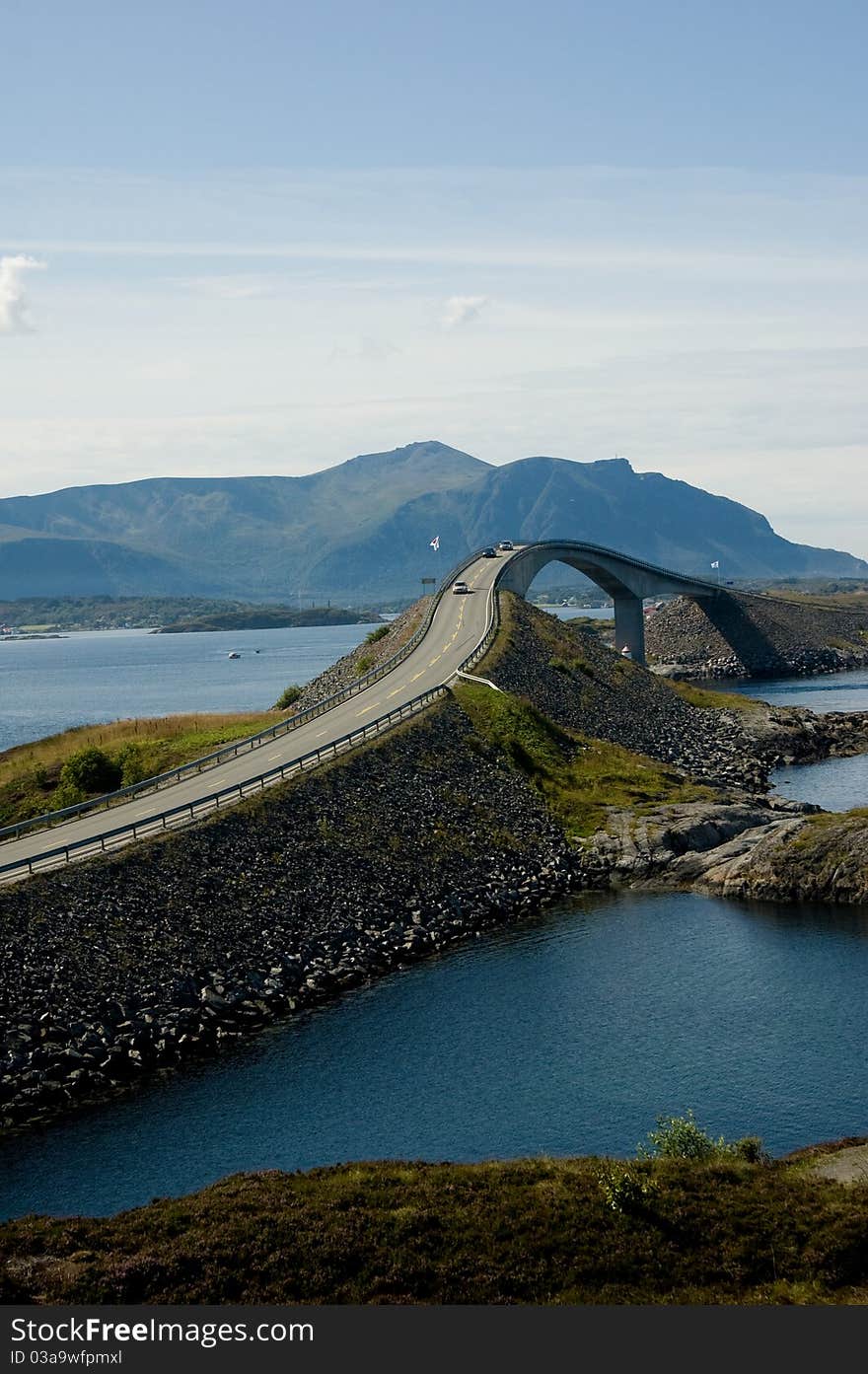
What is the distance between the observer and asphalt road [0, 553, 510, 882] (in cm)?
6869

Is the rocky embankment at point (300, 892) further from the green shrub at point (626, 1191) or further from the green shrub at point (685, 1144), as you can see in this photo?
the green shrub at point (626, 1191)

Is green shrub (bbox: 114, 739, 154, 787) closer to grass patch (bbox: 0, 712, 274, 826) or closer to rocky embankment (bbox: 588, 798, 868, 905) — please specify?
grass patch (bbox: 0, 712, 274, 826)

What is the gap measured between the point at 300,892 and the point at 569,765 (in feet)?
118

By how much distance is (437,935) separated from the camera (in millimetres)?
67312

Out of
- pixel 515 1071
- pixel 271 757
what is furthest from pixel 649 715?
pixel 515 1071

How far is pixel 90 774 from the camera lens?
92750 mm

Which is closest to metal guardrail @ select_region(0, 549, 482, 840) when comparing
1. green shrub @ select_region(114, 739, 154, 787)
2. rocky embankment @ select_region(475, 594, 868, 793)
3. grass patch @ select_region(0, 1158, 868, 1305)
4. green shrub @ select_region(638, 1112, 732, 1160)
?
green shrub @ select_region(114, 739, 154, 787)

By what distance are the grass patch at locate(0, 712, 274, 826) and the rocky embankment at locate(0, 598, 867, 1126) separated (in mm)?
17180

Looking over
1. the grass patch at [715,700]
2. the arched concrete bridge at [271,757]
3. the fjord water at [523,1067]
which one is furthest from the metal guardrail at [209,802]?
the grass patch at [715,700]

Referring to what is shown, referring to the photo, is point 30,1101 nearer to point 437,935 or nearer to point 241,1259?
point 241,1259

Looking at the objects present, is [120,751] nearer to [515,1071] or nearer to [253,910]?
[253,910]

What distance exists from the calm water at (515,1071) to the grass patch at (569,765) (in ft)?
77.1

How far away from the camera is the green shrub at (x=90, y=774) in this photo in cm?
9231

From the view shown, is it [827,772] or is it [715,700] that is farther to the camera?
[715,700]
